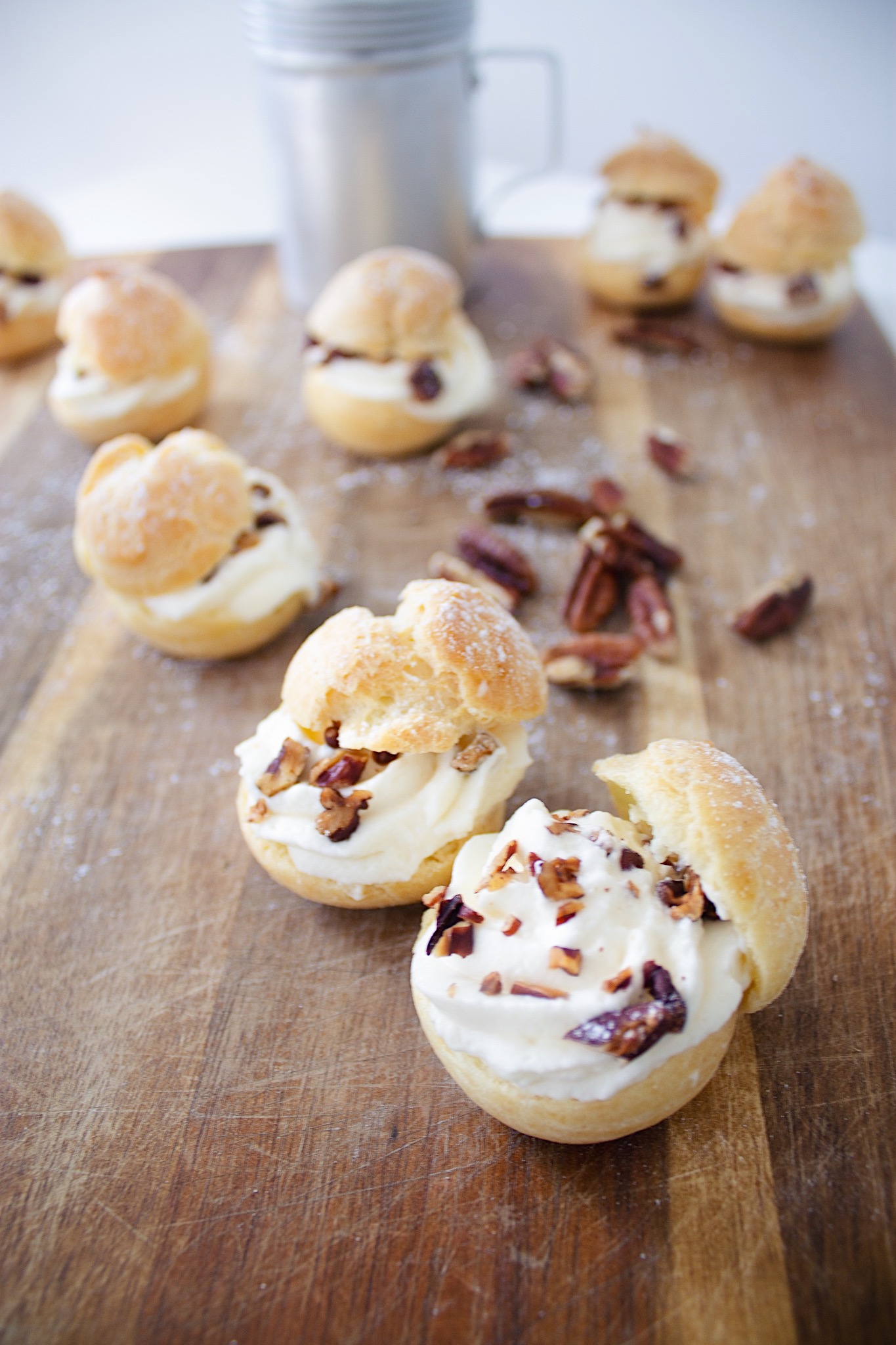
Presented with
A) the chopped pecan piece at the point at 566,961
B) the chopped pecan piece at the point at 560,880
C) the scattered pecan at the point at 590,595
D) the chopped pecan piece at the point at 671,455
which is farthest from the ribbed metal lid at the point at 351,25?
the chopped pecan piece at the point at 566,961

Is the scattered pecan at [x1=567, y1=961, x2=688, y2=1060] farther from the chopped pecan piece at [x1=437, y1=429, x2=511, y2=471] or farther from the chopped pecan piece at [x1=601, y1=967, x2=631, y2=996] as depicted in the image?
the chopped pecan piece at [x1=437, y1=429, x2=511, y2=471]

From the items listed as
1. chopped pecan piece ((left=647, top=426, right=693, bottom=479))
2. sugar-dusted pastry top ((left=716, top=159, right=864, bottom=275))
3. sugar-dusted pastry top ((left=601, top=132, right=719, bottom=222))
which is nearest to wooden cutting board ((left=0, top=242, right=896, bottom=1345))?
chopped pecan piece ((left=647, top=426, right=693, bottom=479))

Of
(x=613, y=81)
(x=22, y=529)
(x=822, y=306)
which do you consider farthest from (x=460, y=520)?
(x=613, y=81)

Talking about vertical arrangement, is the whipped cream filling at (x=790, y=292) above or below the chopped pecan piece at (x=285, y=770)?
above

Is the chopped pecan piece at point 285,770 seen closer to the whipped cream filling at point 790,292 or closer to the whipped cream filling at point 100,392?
the whipped cream filling at point 100,392

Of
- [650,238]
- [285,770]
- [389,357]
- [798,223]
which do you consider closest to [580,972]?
[285,770]

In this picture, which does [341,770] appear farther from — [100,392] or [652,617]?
[100,392]
